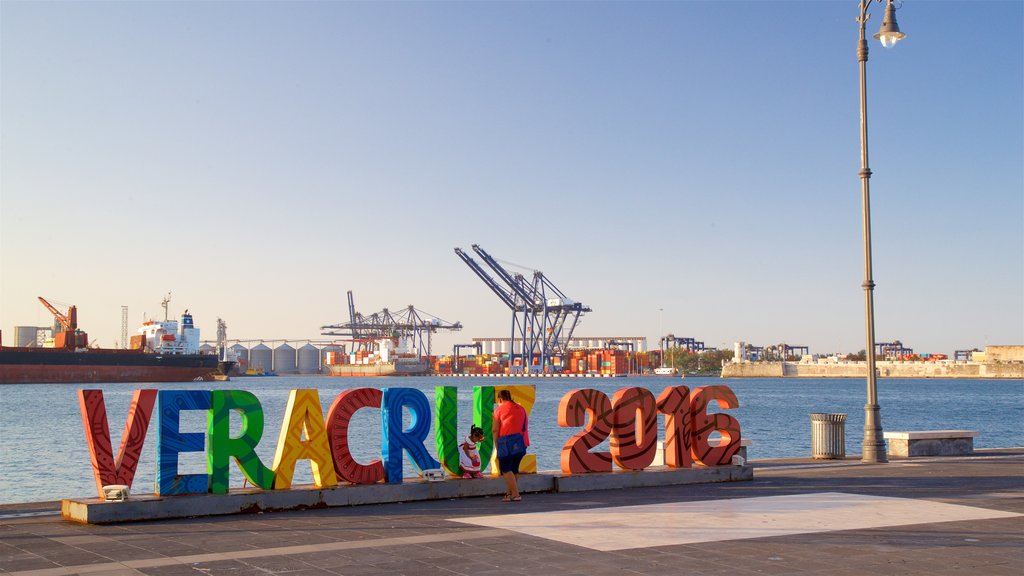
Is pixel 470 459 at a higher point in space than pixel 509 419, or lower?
lower

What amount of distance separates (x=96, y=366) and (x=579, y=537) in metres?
108

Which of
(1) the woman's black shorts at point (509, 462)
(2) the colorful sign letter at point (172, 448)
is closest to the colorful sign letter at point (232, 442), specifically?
(2) the colorful sign letter at point (172, 448)

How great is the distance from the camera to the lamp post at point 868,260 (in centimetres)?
1855

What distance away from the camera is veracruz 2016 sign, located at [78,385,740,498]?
1139cm

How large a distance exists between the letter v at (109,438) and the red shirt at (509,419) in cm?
439

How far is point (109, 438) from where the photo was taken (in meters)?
11.3

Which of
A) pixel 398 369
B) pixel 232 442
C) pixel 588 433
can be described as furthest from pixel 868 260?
pixel 398 369

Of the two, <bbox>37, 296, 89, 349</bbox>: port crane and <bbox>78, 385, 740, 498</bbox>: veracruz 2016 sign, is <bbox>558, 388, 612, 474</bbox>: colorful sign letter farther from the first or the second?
<bbox>37, 296, 89, 349</bbox>: port crane

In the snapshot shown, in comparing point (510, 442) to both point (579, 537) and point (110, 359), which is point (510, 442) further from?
point (110, 359)

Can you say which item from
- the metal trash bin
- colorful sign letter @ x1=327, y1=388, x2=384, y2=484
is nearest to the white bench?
the metal trash bin

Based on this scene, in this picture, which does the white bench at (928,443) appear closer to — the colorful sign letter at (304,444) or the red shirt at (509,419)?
the red shirt at (509,419)

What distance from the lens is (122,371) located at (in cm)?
10850

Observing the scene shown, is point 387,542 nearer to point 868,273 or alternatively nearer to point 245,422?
point 245,422

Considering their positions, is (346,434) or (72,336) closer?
(346,434)
